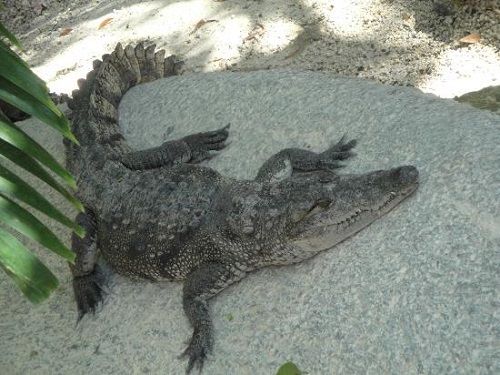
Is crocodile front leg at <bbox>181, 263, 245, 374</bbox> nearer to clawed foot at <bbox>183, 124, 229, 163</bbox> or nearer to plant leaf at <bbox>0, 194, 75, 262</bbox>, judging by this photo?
clawed foot at <bbox>183, 124, 229, 163</bbox>

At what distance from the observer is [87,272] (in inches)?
153

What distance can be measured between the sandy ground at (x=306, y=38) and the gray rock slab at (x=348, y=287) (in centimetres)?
131

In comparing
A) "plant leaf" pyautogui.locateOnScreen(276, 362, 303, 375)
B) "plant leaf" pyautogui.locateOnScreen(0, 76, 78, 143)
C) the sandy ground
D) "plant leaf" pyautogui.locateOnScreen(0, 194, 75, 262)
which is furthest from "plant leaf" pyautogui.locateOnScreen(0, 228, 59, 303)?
the sandy ground

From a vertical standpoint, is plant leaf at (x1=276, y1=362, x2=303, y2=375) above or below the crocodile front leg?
above

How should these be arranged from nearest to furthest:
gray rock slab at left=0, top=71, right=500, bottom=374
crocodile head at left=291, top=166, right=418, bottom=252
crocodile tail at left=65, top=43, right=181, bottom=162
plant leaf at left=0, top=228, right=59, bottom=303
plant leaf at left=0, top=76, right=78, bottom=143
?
plant leaf at left=0, top=228, right=59, bottom=303
plant leaf at left=0, top=76, right=78, bottom=143
gray rock slab at left=0, top=71, right=500, bottom=374
crocodile head at left=291, top=166, right=418, bottom=252
crocodile tail at left=65, top=43, right=181, bottom=162

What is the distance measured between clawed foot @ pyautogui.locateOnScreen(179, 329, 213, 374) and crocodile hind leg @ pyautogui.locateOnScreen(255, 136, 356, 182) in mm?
1045

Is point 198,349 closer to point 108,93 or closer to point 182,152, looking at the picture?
point 182,152

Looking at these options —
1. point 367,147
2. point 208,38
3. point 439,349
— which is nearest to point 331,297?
point 439,349

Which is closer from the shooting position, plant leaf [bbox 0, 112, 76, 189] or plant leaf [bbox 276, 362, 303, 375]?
plant leaf [bbox 0, 112, 76, 189]

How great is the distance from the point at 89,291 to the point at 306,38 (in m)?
3.38

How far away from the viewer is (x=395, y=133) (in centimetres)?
351

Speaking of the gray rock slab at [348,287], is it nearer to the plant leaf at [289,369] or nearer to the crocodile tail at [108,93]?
the plant leaf at [289,369]

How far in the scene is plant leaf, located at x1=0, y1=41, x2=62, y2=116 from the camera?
1.94 m

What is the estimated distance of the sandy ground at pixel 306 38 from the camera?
5.19m
